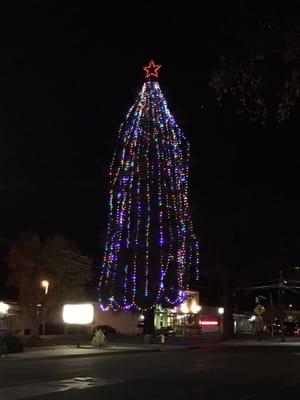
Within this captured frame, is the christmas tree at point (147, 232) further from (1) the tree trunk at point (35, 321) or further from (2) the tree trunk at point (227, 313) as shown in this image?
(2) the tree trunk at point (227, 313)

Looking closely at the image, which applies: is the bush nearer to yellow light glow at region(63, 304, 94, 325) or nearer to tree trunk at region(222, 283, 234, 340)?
yellow light glow at region(63, 304, 94, 325)

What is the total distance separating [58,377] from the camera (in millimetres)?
20047

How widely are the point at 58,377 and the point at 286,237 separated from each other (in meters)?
46.4

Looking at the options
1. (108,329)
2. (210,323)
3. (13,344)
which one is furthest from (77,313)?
(210,323)

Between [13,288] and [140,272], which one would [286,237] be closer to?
[140,272]

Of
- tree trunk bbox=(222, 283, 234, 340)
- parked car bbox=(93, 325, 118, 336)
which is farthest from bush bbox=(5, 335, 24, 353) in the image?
tree trunk bbox=(222, 283, 234, 340)

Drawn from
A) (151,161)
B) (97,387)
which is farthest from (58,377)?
(151,161)

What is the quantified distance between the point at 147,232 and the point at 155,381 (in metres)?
29.0

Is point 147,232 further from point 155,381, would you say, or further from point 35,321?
point 155,381

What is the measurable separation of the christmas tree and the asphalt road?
20546 millimetres

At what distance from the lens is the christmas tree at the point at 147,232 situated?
4494 cm

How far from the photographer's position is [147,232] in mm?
47438

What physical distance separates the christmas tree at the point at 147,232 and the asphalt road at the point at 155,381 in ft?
67.4

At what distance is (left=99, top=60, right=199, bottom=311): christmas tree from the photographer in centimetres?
4494
